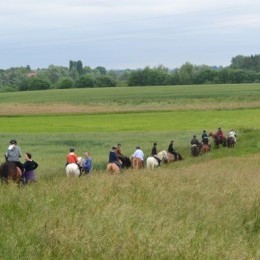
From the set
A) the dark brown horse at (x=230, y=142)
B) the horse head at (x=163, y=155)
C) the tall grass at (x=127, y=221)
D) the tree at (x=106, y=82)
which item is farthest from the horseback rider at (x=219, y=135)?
the tree at (x=106, y=82)

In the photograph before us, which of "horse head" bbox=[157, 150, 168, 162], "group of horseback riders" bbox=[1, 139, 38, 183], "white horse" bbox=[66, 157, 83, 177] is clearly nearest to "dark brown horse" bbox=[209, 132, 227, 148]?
"horse head" bbox=[157, 150, 168, 162]

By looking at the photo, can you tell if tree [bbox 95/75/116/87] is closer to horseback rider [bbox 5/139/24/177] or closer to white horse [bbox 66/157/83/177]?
white horse [bbox 66/157/83/177]

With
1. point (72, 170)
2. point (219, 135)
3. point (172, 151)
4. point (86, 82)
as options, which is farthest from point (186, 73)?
point (72, 170)

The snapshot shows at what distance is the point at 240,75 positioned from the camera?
546 feet

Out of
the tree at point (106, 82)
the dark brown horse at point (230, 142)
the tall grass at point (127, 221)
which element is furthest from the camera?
the tree at point (106, 82)

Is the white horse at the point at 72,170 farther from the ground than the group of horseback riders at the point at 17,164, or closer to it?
closer to it

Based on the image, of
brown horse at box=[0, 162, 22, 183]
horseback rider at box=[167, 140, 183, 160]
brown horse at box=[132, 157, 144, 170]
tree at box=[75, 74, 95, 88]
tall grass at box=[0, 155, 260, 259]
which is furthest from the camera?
tree at box=[75, 74, 95, 88]

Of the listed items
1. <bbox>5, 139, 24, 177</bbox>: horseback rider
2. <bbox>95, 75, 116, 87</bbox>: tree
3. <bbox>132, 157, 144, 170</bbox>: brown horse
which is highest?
<bbox>95, 75, 116, 87</bbox>: tree

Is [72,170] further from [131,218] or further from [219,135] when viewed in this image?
[219,135]

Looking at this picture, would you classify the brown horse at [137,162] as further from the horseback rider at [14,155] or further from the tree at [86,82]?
the tree at [86,82]

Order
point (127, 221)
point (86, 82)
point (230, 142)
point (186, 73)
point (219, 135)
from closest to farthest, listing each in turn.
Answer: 1. point (127, 221)
2. point (219, 135)
3. point (230, 142)
4. point (86, 82)
5. point (186, 73)

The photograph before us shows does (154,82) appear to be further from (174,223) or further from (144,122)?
(174,223)

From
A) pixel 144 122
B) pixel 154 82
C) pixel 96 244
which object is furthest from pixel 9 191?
pixel 154 82

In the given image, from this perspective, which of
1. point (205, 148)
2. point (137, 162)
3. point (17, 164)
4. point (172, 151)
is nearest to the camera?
point (17, 164)
